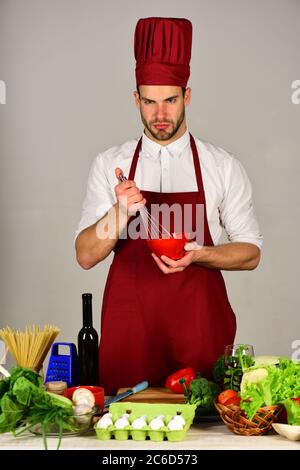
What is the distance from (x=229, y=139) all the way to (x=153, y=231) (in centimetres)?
149

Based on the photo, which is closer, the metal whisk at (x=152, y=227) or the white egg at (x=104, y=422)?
the white egg at (x=104, y=422)

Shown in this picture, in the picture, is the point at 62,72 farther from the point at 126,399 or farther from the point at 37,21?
the point at 126,399

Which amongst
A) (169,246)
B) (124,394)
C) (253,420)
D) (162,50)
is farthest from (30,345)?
(162,50)

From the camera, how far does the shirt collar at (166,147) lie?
11.9 feet

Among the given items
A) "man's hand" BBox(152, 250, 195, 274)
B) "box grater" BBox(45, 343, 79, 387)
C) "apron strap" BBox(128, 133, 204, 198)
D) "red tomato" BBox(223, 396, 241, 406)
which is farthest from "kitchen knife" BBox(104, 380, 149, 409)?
"apron strap" BBox(128, 133, 204, 198)

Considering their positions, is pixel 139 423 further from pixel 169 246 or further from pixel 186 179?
pixel 186 179

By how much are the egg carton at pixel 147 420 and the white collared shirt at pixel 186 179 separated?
4.13 ft

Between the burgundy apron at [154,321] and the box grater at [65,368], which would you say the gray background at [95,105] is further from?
the box grater at [65,368]

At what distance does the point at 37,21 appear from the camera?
15.6 ft

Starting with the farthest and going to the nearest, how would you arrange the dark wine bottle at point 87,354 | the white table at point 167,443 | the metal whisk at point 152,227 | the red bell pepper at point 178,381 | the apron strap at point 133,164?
1. the apron strap at point 133,164
2. the metal whisk at point 152,227
3. the dark wine bottle at point 87,354
4. the red bell pepper at point 178,381
5. the white table at point 167,443

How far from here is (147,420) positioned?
2.30m

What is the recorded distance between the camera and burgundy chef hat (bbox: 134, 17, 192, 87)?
339 cm

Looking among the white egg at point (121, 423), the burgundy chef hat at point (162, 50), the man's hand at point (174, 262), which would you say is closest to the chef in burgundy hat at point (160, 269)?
the burgundy chef hat at point (162, 50)
